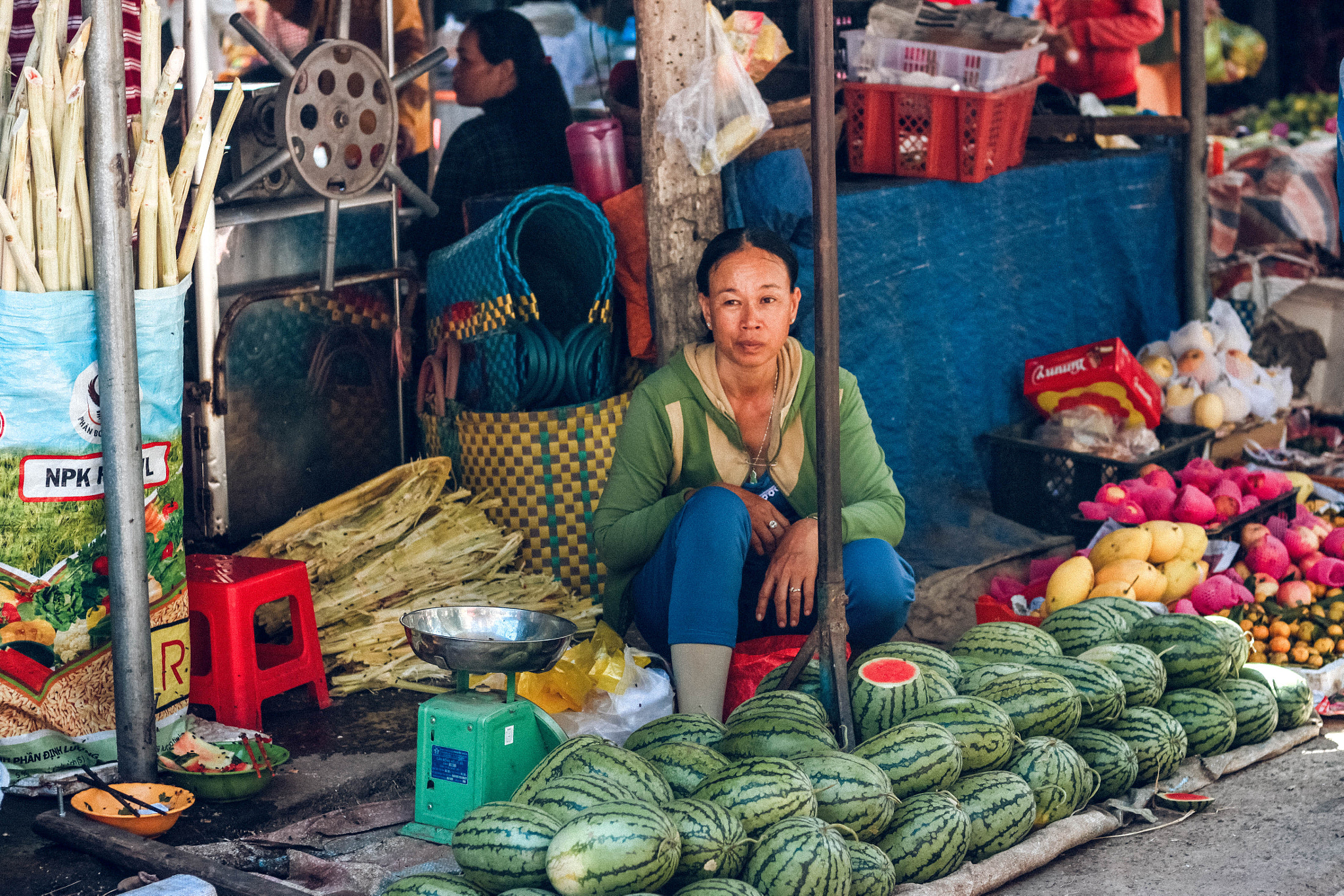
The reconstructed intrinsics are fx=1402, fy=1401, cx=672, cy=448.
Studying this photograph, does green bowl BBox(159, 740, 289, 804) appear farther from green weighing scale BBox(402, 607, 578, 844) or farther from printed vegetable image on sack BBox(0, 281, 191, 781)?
green weighing scale BBox(402, 607, 578, 844)

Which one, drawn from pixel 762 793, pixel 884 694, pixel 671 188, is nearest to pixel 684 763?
pixel 762 793

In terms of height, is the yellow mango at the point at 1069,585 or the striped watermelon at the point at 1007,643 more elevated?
the striped watermelon at the point at 1007,643

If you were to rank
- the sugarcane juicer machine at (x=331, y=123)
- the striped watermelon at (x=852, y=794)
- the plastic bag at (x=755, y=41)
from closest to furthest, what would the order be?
the striped watermelon at (x=852, y=794) < the sugarcane juicer machine at (x=331, y=123) < the plastic bag at (x=755, y=41)

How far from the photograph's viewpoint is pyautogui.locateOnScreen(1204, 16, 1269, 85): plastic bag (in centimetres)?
955

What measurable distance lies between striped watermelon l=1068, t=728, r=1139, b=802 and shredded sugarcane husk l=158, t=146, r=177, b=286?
236cm

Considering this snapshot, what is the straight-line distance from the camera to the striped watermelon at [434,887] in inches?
94.9

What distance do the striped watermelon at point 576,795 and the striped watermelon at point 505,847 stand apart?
48mm

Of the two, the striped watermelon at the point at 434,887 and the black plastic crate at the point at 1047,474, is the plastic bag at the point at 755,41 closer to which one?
the black plastic crate at the point at 1047,474

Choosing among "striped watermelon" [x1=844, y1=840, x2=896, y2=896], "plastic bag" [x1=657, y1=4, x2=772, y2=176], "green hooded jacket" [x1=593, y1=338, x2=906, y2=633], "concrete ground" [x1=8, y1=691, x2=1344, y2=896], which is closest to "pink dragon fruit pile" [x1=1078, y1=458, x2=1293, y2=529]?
"concrete ground" [x1=8, y1=691, x2=1344, y2=896]

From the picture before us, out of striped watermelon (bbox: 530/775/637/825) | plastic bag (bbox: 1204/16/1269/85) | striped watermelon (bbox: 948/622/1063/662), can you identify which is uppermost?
plastic bag (bbox: 1204/16/1269/85)

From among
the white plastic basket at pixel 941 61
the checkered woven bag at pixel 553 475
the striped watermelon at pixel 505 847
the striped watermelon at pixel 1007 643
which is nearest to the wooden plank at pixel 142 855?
the striped watermelon at pixel 505 847

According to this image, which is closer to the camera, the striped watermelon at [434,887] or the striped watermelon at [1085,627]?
the striped watermelon at [434,887]

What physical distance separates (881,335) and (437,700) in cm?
246

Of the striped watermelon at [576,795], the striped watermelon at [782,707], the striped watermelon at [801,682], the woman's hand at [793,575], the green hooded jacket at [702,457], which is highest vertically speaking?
the green hooded jacket at [702,457]
